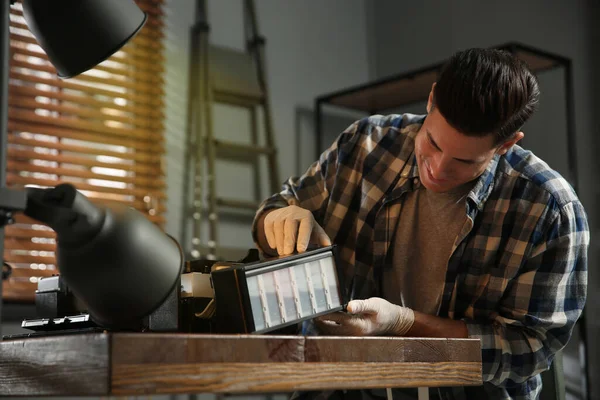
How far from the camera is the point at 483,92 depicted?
4.31 ft

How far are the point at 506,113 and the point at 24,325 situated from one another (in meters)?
0.88

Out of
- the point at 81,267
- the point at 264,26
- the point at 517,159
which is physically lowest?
the point at 81,267

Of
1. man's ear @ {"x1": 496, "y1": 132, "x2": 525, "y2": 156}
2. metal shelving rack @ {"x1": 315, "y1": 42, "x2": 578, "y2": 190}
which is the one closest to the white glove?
man's ear @ {"x1": 496, "y1": 132, "x2": 525, "y2": 156}

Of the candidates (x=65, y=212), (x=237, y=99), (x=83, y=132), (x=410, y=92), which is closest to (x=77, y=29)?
(x=65, y=212)

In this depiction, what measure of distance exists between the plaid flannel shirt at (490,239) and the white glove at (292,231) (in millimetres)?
146

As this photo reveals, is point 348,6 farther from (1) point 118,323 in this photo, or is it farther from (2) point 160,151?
(1) point 118,323

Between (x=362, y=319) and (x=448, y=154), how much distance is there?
14.9 inches

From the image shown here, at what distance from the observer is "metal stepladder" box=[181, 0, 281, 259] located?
3184 mm

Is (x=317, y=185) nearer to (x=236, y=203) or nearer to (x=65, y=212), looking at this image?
(x=65, y=212)

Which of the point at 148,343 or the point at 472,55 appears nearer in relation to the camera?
the point at 148,343

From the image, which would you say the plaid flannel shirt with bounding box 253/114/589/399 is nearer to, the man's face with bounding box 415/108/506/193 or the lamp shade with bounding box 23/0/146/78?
the man's face with bounding box 415/108/506/193

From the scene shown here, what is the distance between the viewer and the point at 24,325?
107 cm

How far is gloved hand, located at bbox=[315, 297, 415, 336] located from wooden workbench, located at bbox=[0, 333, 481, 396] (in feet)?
0.56

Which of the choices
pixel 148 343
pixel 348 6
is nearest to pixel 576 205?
pixel 148 343
